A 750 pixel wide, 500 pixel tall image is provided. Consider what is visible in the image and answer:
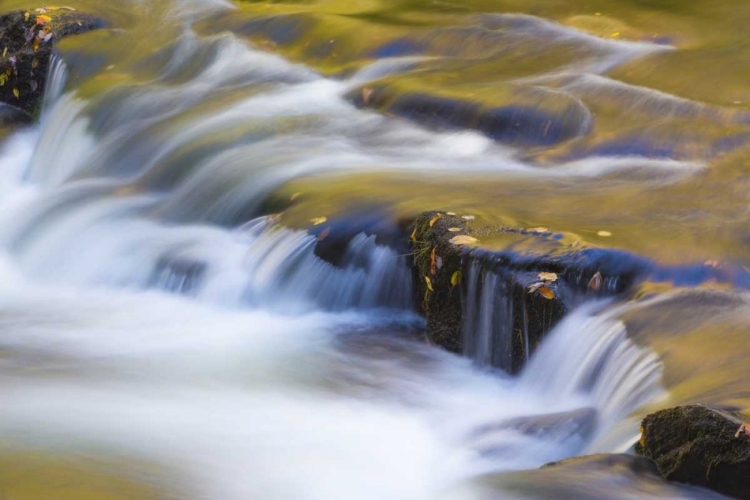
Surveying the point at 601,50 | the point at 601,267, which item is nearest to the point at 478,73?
the point at 601,50

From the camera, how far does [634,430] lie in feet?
13.2

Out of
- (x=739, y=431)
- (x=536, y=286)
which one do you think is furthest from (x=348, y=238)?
(x=739, y=431)

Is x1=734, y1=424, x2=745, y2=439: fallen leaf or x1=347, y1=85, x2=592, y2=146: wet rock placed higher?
x1=347, y1=85, x2=592, y2=146: wet rock

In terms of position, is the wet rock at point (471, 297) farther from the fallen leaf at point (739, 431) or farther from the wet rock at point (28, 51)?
the wet rock at point (28, 51)

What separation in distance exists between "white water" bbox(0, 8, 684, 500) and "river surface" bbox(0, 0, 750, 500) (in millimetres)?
19

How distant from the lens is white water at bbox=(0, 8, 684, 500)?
14.5 ft

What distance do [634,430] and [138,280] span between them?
3709mm

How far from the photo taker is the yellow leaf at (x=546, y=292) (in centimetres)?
512

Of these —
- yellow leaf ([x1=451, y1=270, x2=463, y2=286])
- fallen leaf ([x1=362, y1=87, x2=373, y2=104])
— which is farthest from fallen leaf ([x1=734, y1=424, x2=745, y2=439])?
fallen leaf ([x1=362, y1=87, x2=373, y2=104])

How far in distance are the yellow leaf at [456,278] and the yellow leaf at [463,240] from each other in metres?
0.14

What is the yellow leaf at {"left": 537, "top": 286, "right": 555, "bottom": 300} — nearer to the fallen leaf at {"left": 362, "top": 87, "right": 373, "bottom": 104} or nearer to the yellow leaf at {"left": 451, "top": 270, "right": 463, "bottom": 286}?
the yellow leaf at {"left": 451, "top": 270, "right": 463, "bottom": 286}

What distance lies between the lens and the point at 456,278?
5.47 meters

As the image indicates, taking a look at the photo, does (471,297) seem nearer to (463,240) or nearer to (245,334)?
(463,240)

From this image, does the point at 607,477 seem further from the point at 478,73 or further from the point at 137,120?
the point at 137,120
